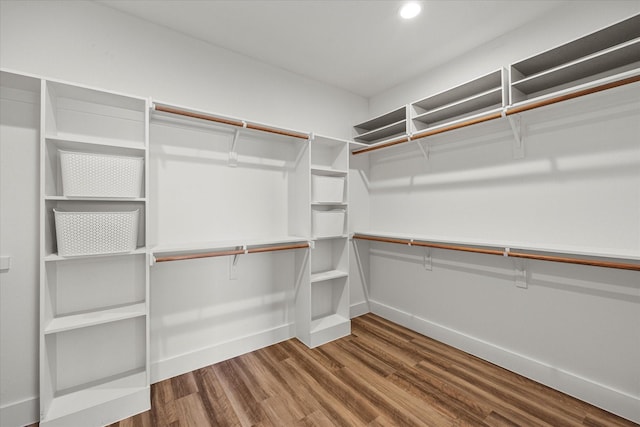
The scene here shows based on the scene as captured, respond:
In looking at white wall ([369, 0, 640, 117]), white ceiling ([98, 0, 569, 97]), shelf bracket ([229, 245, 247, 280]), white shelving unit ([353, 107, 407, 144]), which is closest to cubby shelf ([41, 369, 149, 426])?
shelf bracket ([229, 245, 247, 280])

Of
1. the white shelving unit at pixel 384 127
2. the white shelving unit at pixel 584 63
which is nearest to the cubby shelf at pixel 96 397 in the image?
the white shelving unit at pixel 384 127

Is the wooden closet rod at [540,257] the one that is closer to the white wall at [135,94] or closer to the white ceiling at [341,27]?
the white wall at [135,94]

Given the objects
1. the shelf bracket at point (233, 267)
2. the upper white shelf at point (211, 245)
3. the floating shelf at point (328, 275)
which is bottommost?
the floating shelf at point (328, 275)

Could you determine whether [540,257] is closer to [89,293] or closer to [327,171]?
[327,171]

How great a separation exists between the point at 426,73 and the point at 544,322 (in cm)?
238

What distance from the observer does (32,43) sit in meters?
1.68

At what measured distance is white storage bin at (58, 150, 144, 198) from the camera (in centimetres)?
156

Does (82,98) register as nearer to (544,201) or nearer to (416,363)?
(416,363)

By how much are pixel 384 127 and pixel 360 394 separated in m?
2.33

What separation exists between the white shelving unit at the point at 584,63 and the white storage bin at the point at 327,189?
148 cm

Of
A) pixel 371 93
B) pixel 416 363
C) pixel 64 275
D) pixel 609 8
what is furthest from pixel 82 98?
pixel 609 8

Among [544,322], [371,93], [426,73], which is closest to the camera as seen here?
[544,322]

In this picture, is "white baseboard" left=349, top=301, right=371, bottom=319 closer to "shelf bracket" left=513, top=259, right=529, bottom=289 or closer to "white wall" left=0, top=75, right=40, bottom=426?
"shelf bracket" left=513, top=259, right=529, bottom=289

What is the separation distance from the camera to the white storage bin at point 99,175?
1562 mm
